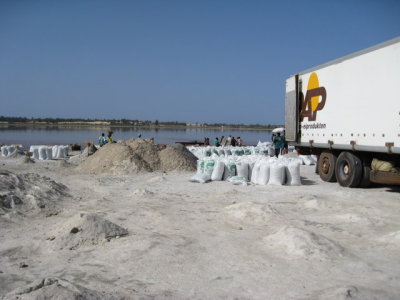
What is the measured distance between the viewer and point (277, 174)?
1061 cm

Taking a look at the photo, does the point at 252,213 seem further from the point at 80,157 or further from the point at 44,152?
the point at 44,152

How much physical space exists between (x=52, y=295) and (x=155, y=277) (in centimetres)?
111

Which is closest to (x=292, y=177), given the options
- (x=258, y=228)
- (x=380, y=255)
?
(x=258, y=228)

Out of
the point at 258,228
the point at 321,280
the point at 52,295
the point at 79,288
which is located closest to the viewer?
the point at 52,295

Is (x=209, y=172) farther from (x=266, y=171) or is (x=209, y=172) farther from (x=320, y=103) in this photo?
(x=320, y=103)

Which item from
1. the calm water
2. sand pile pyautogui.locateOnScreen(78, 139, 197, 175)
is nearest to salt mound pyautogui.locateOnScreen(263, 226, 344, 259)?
sand pile pyautogui.locateOnScreen(78, 139, 197, 175)

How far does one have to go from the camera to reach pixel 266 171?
1073cm

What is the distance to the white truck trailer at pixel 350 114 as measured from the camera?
8.57m

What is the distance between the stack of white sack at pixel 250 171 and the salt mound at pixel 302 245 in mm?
5421

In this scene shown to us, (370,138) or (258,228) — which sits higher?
(370,138)

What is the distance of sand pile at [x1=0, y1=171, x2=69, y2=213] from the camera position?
7.09 meters

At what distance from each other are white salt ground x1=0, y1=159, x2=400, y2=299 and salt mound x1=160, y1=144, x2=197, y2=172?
549 centimetres

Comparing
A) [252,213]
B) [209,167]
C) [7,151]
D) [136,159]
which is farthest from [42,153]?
[252,213]

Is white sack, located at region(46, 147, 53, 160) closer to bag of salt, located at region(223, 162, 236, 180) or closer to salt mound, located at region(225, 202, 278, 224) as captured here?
bag of salt, located at region(223, 162, 236, 180)
